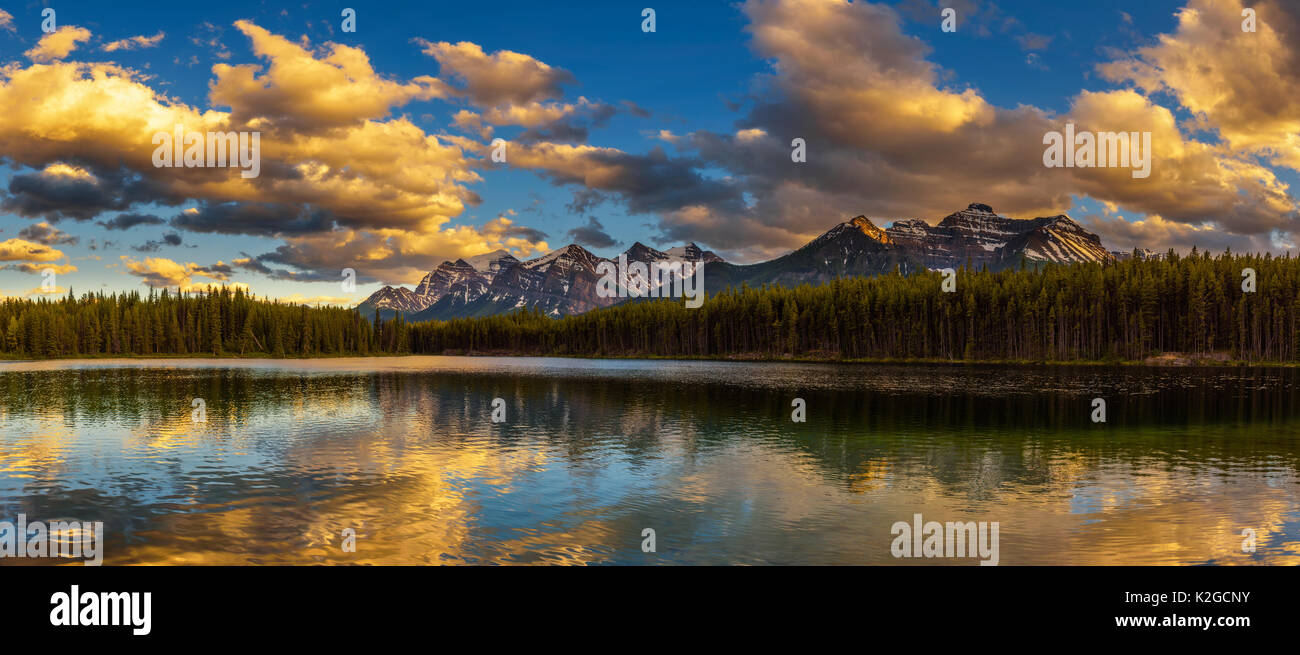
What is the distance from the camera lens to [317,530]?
78.3ft

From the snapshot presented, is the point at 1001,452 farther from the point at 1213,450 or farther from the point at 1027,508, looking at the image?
the point at 1027,508

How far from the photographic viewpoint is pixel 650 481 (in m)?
32.4

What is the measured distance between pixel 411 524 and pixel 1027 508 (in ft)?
74.3

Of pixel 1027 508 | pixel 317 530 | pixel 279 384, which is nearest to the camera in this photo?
pixel 317 530

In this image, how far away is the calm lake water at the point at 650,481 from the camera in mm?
22109

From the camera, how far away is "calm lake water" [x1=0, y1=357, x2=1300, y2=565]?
22109 millimetres
